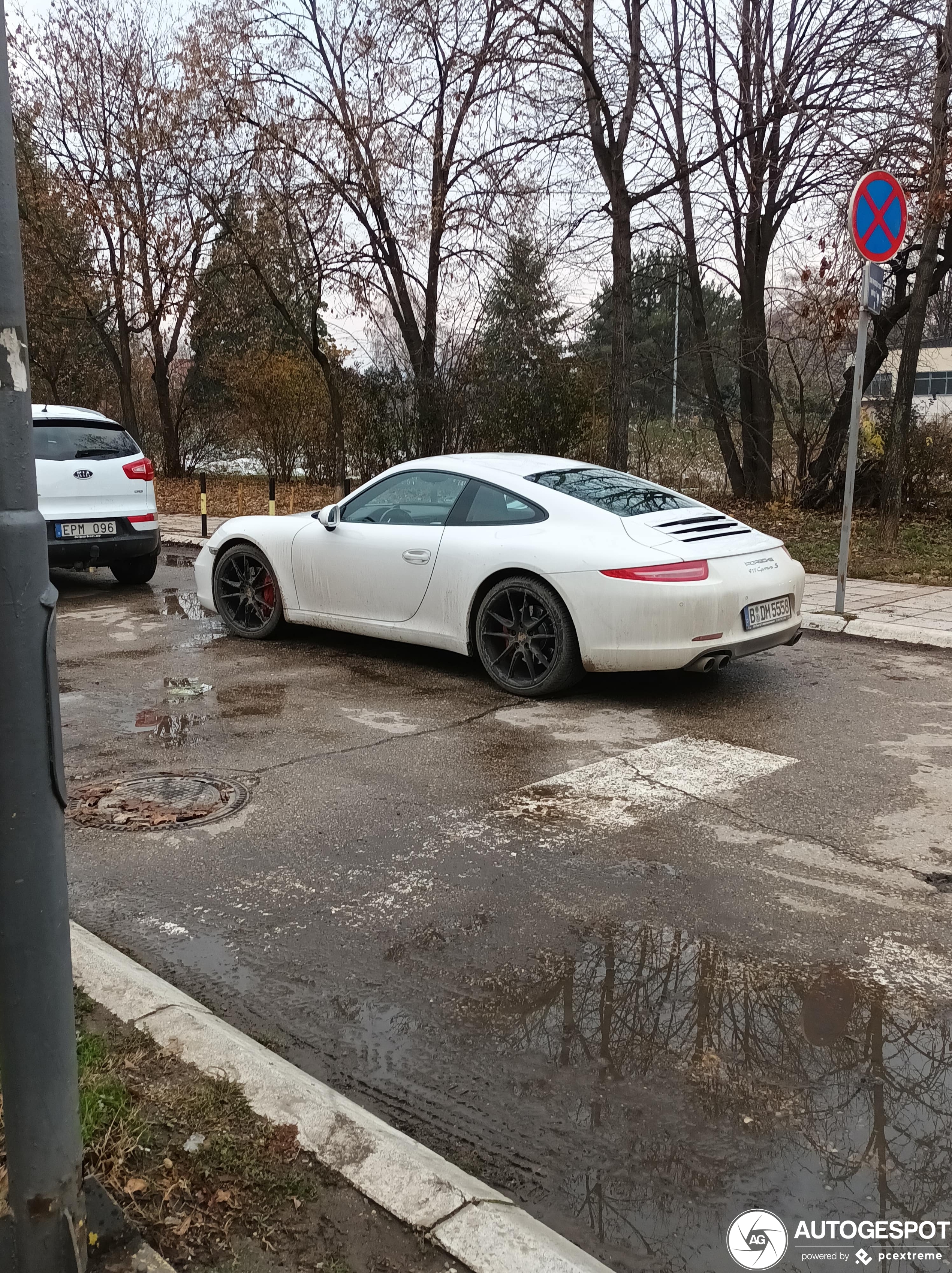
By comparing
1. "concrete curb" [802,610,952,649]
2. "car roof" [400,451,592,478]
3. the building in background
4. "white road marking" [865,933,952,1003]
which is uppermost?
the building in background

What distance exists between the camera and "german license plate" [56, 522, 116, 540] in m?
10.6

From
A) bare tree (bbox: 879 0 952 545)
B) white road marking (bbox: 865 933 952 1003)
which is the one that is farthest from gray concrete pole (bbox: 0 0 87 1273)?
bare tree (bbox: 879 0 952 545)

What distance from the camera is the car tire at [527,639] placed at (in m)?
6.50

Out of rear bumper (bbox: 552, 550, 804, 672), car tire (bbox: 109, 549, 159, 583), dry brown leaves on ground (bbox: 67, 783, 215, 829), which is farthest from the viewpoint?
car tire (bbox: 109, 549, 159, 583)

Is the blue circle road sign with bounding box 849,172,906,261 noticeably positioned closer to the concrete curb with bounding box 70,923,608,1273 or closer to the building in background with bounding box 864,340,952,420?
the building in background with bounding box 864,340,952,420

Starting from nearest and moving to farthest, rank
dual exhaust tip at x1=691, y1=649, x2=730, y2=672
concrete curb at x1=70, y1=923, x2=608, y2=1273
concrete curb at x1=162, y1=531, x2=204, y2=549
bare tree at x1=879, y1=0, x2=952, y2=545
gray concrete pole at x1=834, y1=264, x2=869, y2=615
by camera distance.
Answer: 1. concrete curb at x1=70, y1=923, x2=608, y2=1273
2. dual exhaust tip at x1=691, y1=649, x2=730, y2=672
3. gray concrete pole at x1=834, y1=264, x2=869, y2=615
4. bare tree at x1=879, y1=0, x2=952, y2=545
5. concrete curb at x1=162, y1=531, x2=204, y2=549

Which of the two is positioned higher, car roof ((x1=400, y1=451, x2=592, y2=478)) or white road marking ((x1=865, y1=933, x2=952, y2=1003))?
car roof ((x1=400, y1=451, x2=592, y2=478))

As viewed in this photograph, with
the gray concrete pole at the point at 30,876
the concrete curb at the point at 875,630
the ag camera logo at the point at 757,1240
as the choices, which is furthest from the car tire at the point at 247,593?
the ag camera logo at the point at 757,1240

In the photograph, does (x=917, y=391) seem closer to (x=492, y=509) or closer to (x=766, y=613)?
(x=766, y=613)

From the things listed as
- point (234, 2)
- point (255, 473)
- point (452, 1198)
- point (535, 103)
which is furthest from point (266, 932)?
point (255, 473)

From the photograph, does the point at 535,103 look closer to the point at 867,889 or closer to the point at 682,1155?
the point at 867,889

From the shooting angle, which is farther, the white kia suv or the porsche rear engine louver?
the white kia suv

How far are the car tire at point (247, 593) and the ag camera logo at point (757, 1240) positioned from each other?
6.45 metres

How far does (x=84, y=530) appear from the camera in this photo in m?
10.7
